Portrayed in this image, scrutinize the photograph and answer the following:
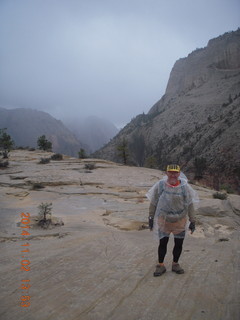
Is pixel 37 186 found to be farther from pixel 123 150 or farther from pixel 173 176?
pixel 123 150

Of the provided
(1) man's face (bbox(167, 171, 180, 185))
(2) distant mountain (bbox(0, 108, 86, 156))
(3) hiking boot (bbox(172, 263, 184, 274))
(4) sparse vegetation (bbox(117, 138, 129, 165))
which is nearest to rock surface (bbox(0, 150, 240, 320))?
(3) hiking boot (bbox(172, 263, 184, 274))

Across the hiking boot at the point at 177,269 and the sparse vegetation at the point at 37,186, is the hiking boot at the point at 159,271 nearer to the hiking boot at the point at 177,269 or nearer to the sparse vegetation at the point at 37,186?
the hiking boot at the point at 177,269

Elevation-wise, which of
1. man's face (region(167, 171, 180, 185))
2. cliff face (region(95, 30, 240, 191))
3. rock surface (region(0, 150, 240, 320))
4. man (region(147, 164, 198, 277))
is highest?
cliff face (region(95, 30, 240, 191))

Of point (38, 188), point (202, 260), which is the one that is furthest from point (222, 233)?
point (38, 188)

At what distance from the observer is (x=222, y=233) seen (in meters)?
6.17

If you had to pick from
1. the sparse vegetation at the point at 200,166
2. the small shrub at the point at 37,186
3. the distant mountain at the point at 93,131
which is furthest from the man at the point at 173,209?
the distant mountain at the point at 93,131

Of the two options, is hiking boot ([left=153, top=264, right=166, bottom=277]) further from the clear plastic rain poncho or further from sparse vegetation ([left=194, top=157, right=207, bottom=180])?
sparse vegetation ([left=194, top=157, right=207, bottom=180])

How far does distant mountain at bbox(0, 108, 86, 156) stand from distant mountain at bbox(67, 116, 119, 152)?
82.9 ft

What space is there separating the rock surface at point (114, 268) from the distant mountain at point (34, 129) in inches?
4708

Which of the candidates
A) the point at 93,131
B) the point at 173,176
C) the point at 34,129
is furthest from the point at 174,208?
the point at 93,131

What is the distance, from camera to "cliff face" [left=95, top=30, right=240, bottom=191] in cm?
3436

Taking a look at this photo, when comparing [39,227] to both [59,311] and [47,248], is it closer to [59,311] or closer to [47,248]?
[47,248]

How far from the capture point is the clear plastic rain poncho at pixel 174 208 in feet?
11.7

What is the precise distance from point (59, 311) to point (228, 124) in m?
41.4
